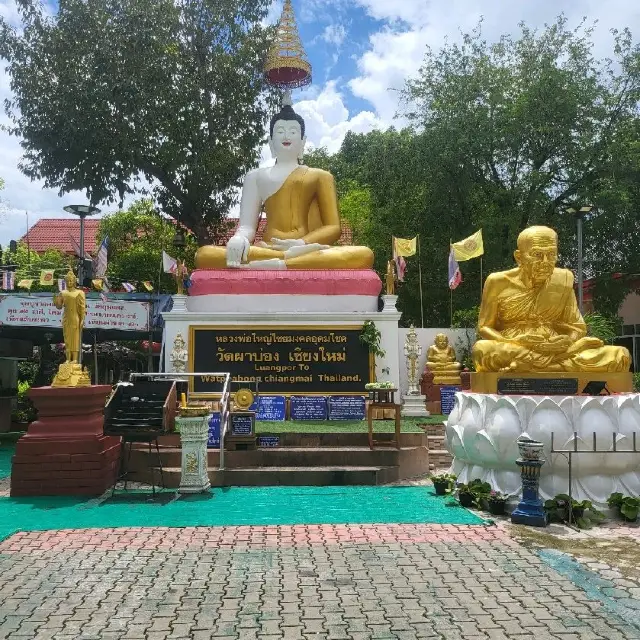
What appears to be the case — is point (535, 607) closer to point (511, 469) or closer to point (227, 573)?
point (227, 573)

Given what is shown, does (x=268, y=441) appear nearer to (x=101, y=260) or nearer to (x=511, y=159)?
(x=101, y=260)

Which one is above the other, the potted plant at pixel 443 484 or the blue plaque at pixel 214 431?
the blue plaque at pixel 214 431

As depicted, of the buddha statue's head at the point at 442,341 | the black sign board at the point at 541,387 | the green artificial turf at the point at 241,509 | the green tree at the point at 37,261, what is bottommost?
the green artificial turf at the point at 241,509

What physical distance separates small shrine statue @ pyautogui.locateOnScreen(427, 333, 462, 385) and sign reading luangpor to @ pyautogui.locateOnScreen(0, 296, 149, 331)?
662 cm

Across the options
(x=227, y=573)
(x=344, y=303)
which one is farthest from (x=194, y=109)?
(x=227, y=573)

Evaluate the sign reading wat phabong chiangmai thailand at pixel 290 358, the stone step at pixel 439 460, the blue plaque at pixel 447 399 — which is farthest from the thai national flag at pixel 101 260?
the stone step at pixel 439 460

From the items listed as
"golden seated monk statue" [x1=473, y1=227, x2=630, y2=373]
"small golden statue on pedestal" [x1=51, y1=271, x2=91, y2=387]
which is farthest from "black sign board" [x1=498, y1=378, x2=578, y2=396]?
"small golden statue on pedestal" [x1=51, y1=271, x2=91, y2=387]

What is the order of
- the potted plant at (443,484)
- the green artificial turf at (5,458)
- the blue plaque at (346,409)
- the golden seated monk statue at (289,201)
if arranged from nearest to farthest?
the potted plant at (443,484) < the green artificial turf at (5,458) < the blue plaque at (346,409) < the golden seated monk statue at (289,201)

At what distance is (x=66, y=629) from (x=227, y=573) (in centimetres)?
127

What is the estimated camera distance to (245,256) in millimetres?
14547

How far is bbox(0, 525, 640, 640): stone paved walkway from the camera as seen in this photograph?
3.78 meters

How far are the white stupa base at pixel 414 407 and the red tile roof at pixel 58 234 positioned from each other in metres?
21.9

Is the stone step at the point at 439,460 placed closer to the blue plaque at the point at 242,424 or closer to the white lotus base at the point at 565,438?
the white lotus base at the point at 565,438

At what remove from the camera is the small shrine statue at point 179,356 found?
1301cm
